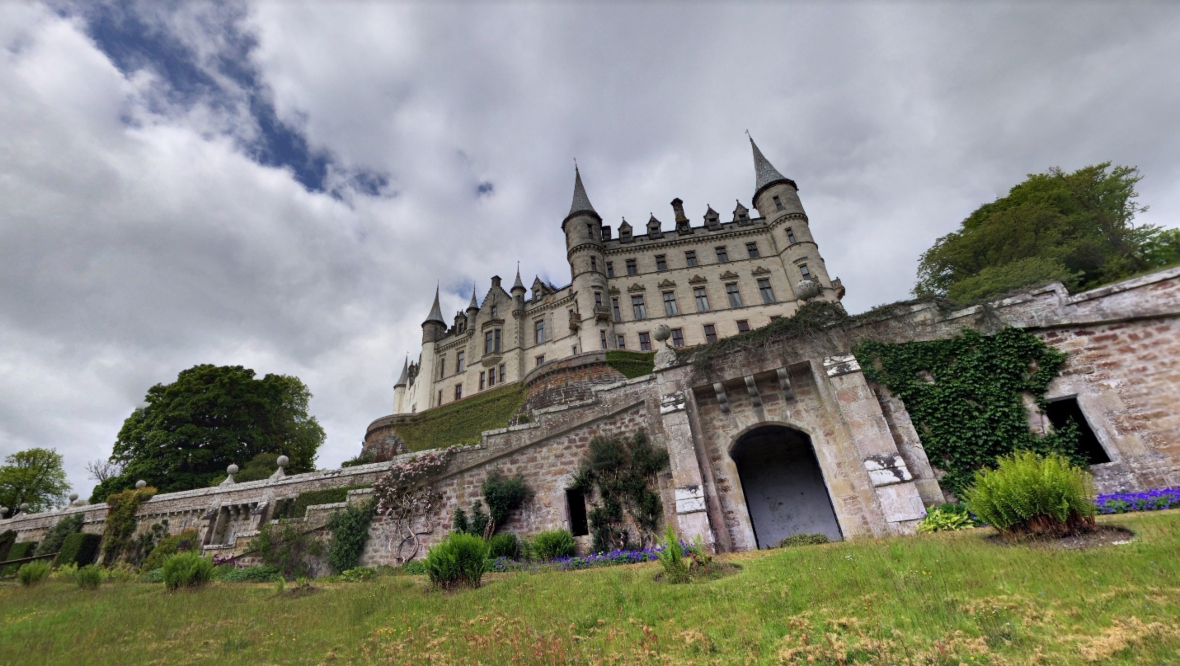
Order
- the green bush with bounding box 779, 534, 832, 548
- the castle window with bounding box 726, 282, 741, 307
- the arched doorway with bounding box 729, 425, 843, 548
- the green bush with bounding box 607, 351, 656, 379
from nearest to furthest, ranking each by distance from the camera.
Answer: the green bush with bounding box 779, 534, 832, 548
the arched doorway with bounding box 729, 425, 843, 548
the green bush with bounding box 607, 351, 656, 379
the castle window with bounding box 726, 282, 741, 307

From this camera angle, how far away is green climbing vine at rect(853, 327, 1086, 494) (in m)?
9.62

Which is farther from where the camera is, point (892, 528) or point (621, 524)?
point (621, 524)

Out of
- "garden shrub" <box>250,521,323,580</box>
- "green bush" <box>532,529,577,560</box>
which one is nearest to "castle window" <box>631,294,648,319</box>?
"green bush" <box>532,529,577,560</box>

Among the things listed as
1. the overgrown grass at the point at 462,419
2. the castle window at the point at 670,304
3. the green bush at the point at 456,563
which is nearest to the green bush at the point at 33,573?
the green bush at the point at 456,563

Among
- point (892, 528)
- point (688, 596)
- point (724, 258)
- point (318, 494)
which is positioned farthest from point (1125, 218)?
point (318, 494)

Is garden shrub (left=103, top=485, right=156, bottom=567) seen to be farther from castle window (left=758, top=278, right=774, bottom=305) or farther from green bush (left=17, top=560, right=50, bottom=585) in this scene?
castle window (left=758, top=278, right=774, bottom=305)

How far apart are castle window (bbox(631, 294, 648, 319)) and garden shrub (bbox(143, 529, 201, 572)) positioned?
29639 millimetres

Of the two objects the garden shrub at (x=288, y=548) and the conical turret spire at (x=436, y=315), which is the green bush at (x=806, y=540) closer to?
the garden shrub at (x=288, y=548)

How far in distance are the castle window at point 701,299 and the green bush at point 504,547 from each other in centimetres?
2765

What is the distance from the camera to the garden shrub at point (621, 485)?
12398 millimetres

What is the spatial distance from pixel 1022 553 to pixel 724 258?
3541 centimetres

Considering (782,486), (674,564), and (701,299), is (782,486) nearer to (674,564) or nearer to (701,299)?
(674,564)

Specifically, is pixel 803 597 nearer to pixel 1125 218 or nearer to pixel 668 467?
pixel 668 467

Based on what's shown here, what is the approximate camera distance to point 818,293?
42.5 feet
